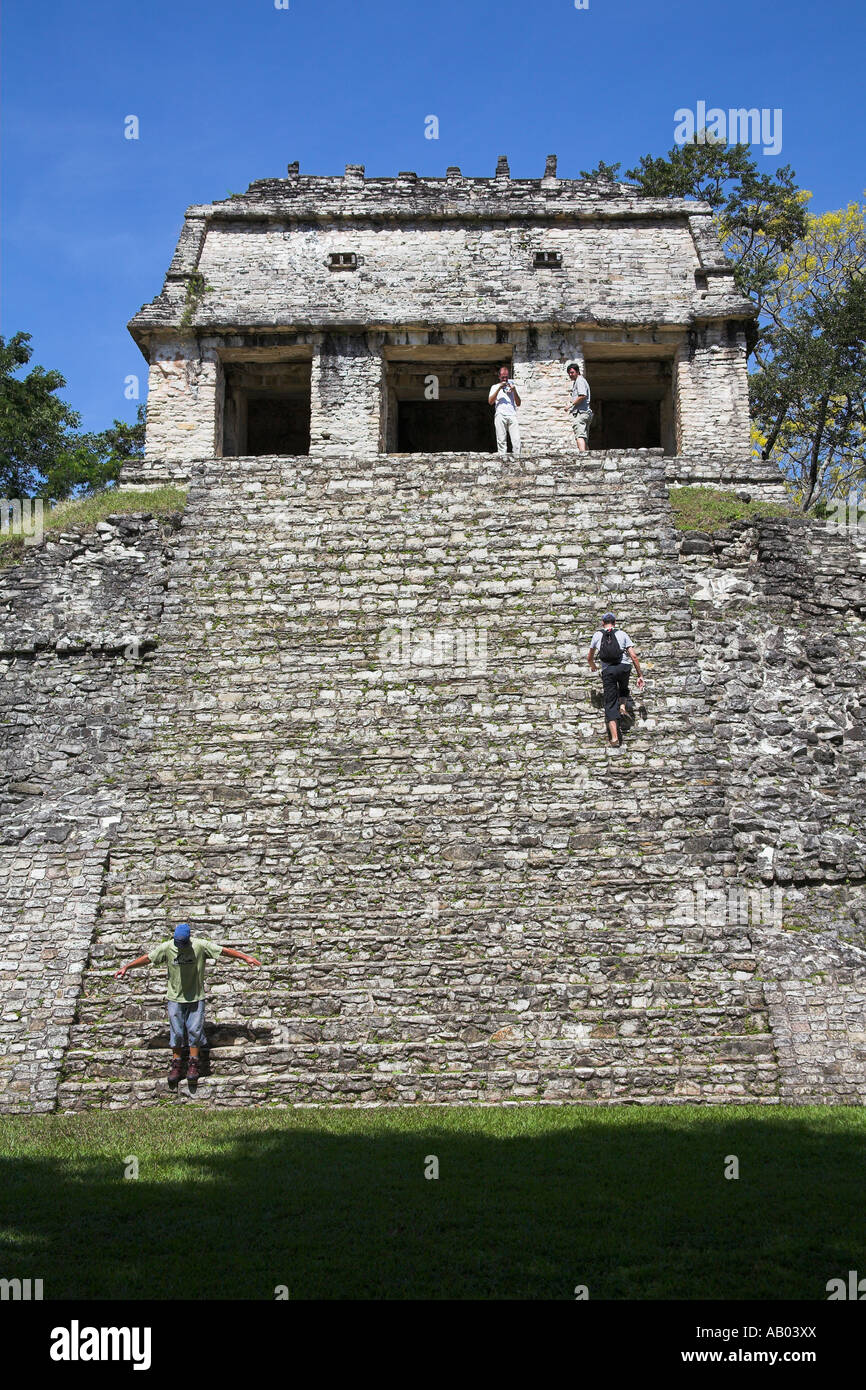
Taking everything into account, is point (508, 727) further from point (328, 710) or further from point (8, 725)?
point (8, 725)

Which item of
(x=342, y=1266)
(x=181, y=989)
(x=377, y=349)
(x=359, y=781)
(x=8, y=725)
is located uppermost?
(x=377, y=349)

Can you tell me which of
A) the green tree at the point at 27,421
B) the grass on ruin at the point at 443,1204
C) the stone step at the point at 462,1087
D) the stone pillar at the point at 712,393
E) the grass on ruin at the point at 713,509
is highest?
the green tree at the point at 27,421

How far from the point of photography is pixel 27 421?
2866cm

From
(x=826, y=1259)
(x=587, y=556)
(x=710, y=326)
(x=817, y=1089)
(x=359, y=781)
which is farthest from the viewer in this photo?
(x=710, y=326)

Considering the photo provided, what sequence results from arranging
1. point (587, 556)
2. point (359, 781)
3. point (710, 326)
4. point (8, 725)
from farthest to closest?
1. point (710, 326)
2. point (587, 556)
3. point (8, 725)
4. point (359, 781)

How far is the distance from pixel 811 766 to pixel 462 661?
12.6ft

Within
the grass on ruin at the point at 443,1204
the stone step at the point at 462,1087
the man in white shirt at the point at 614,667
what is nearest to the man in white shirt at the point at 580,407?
the man in white shirt at the point at 614,667

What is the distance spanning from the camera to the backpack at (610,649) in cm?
1227

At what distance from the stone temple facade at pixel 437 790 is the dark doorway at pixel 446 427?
5152 millimetres

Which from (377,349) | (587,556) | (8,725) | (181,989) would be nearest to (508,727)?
(587,556)

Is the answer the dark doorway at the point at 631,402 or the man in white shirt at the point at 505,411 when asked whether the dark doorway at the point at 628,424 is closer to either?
the dark doorway at the point at 631,402

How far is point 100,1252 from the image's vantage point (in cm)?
575

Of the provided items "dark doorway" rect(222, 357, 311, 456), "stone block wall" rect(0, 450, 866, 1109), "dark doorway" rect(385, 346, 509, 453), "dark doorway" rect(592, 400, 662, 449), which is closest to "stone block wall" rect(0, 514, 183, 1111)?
"stone block wall" rect(0, 450, 866, 1109)

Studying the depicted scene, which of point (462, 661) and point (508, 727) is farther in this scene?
point (462, 661)
